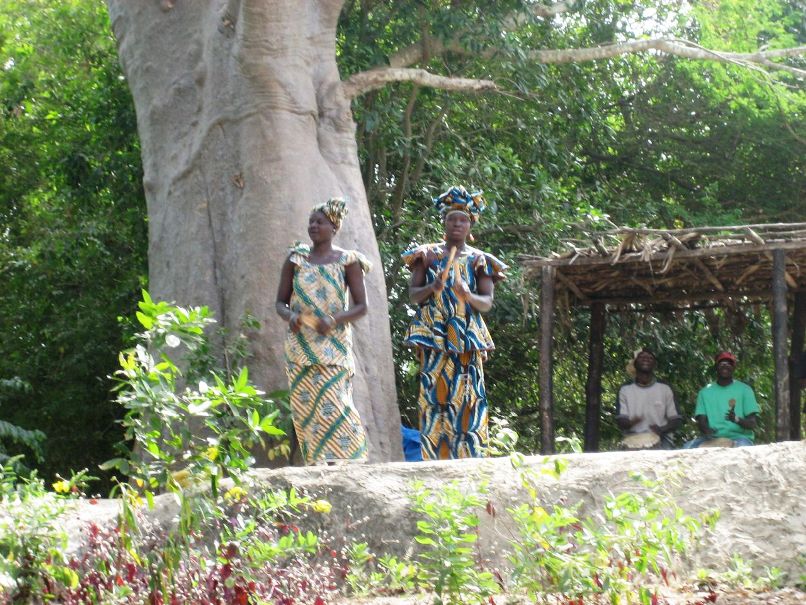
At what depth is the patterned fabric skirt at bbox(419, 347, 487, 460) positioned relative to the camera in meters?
7.25

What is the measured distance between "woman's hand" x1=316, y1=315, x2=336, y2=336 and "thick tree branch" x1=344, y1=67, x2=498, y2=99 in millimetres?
2715

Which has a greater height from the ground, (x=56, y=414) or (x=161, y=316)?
(x=161, y=316)

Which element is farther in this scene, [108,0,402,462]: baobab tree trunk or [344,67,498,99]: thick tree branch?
[344,67,498,99]: thick tree branch

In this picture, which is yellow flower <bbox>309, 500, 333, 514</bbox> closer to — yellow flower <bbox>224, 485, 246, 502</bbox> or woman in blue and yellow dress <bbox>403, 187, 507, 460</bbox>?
yellow flower <bbox>224, 485, 246, 502</bbox>

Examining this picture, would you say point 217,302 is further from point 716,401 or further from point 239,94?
point 716,401

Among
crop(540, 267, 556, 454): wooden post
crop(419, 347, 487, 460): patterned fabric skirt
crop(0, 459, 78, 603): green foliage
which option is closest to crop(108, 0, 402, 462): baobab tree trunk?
crop(419, 347, 487, 460): patterned fabric skirt

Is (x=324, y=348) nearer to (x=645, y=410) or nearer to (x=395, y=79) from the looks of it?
(x=395, y=79)

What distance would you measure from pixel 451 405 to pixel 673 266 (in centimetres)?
300

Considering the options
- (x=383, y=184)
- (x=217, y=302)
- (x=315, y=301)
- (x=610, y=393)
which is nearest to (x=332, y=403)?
(x=315, y=301)

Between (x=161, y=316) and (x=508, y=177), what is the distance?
7.17 meters

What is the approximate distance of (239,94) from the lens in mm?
8562

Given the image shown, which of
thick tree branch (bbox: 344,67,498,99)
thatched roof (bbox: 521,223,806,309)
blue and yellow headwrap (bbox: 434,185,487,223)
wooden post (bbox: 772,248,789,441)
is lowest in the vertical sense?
wooden post (bbox: 772,248,789,441)

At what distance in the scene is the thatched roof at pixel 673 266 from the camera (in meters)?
8.84

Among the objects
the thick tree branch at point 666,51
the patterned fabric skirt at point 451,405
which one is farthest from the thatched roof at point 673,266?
the patterned fabric skirt at point 451,405
